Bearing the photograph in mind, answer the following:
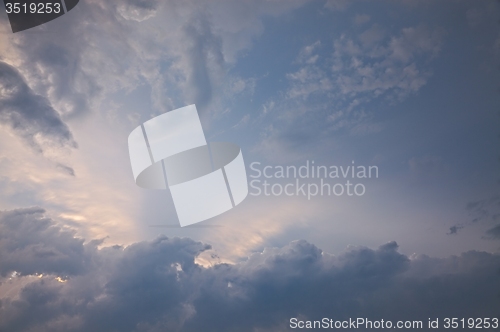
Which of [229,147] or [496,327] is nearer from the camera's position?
[496,327]

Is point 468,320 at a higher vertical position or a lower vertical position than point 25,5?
lower

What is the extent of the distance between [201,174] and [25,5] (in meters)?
16.7

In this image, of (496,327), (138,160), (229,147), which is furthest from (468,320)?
(138,160)

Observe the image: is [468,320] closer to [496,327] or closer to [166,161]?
[496,327]

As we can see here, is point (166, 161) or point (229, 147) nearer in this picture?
point (166, 161)

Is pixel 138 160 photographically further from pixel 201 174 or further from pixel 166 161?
pixel 201 174

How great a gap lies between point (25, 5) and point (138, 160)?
13.1 metres

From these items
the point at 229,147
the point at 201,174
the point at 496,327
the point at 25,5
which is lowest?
the point at 496,327

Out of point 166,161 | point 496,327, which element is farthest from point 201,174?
point 496,327

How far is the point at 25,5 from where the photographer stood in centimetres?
2170

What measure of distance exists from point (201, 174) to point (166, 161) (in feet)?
8.65

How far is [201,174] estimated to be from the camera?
22172 millimetres

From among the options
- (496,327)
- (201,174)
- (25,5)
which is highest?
(25,5)

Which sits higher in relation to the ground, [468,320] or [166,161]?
[166,161]
